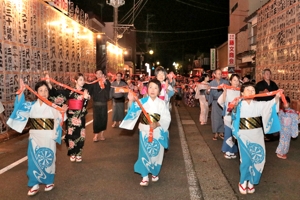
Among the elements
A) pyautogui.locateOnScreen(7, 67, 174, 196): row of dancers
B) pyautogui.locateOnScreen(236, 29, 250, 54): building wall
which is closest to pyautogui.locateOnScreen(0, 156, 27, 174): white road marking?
pyautogui.locateOnScreen(7, 67, 174, 196): row of dancers

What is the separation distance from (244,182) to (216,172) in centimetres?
103

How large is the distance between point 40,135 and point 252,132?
3033 mm

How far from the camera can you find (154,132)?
16.2ft

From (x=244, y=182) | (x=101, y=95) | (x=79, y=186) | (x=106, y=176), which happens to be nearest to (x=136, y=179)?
(x=106, y=176)

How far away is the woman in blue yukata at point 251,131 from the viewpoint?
177 inches

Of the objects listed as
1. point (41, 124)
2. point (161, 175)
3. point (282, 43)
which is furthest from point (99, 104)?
point (282, 43)

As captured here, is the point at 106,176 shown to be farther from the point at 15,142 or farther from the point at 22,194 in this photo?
the point at 15,142

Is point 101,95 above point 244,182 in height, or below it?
above

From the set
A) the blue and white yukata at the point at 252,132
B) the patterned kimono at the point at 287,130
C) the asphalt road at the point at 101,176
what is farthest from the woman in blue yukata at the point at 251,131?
the patterned kimono at the point at 287,130

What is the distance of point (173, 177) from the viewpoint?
529 cm

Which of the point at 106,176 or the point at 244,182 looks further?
the point at 106,176

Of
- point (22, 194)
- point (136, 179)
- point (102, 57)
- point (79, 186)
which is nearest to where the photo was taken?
point (22, 194)

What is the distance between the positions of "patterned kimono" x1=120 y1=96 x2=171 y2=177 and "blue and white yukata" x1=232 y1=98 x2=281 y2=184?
1.11m

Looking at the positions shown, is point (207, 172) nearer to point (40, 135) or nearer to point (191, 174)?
point (191, 174)
